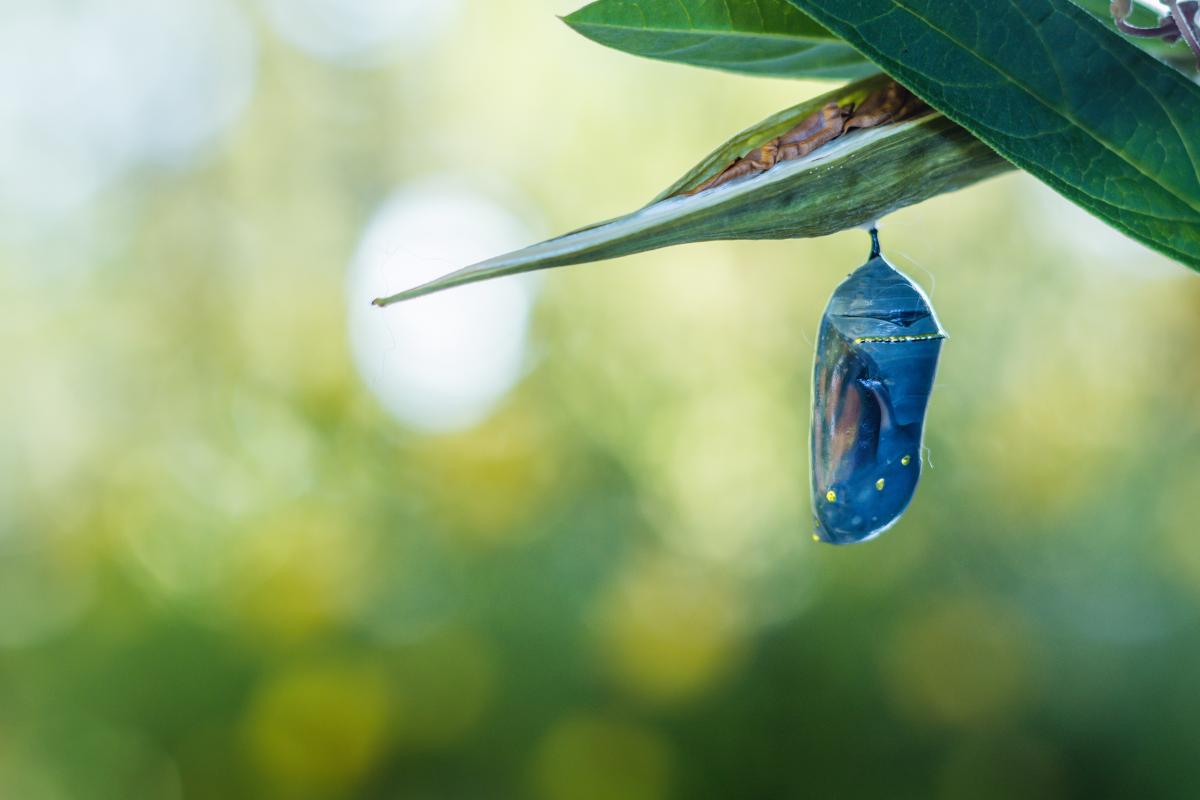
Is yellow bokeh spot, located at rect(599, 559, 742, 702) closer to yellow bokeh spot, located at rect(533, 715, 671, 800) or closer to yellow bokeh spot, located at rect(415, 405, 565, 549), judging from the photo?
yellow bokeh spot, located at rect(533, 715, 671, 800)

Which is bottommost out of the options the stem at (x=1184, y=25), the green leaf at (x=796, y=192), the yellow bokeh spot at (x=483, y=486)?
the yellow bokeh spot at (x=483, y=486)

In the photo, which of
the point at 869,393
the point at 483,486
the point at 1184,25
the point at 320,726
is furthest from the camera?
the point at 483,486

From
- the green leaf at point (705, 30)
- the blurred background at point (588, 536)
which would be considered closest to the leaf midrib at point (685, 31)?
the green leaf at point (705, 30)

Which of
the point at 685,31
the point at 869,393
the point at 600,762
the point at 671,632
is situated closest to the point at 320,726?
the point at 600,762

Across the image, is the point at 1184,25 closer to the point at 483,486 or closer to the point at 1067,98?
the point at 1067,98

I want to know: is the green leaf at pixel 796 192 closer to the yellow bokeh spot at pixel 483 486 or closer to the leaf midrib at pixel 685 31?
the leaf midrib at pixel 685 31
